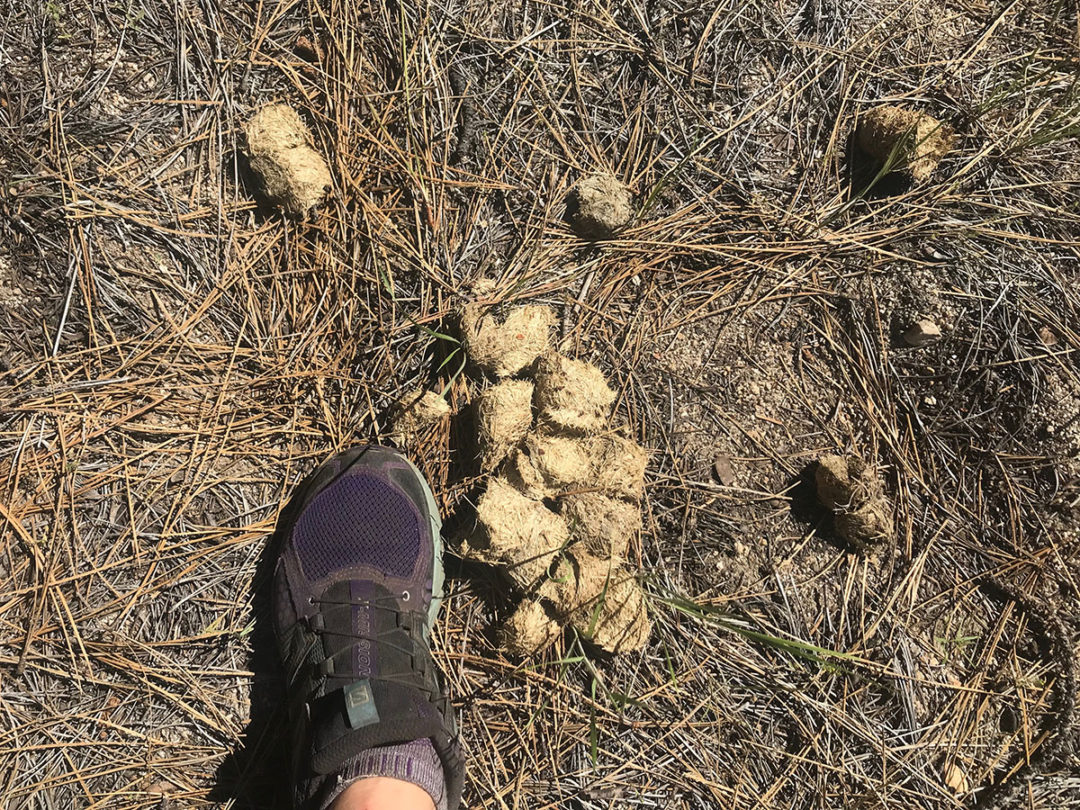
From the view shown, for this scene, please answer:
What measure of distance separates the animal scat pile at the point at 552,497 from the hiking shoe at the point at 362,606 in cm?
23

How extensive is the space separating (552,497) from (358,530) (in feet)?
1.86

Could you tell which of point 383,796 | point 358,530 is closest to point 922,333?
point 358,530

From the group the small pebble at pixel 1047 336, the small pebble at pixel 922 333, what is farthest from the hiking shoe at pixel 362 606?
the small pebble at pixel 1047 336

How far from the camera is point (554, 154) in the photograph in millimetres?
1990

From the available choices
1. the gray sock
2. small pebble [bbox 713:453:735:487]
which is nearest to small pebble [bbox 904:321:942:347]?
small pebble [bbox 713:453:735:487]

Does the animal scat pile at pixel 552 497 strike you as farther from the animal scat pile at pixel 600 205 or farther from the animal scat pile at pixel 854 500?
the animal scat pile at pixel 854 500

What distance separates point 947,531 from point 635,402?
979 millimetres

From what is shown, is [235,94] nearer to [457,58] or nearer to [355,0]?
[355,0]

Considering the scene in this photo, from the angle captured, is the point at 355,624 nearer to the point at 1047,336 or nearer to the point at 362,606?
the point at 362,606

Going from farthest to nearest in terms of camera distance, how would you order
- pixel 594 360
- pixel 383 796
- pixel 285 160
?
1. pixel 594 360
2. pixel 285 160
3. pixel 383 796

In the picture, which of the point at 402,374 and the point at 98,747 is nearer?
the point at 98,747

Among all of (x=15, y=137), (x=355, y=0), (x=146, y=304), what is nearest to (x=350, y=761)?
(x=146, y=304)

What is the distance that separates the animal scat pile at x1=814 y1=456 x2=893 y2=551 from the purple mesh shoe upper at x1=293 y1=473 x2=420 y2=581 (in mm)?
1151

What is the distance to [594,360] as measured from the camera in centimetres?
195
